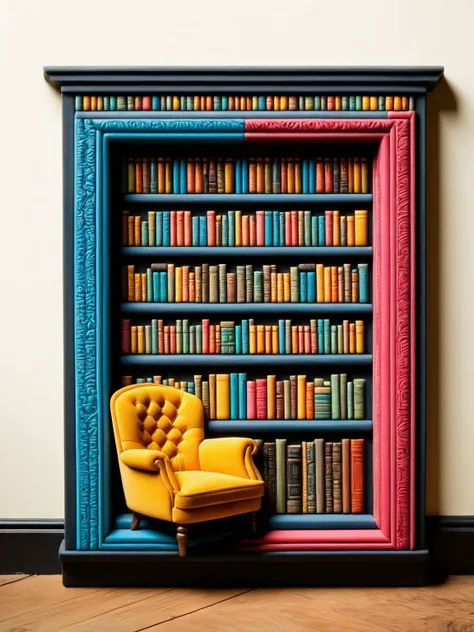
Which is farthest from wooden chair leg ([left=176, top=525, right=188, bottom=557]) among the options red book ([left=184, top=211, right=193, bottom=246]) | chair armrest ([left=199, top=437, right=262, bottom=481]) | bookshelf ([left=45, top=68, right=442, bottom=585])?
red book ([left=184, top=211, right=193, bottom=246])

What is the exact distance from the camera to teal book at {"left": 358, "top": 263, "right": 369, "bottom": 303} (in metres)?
3.43

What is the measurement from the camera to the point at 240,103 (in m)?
3.28

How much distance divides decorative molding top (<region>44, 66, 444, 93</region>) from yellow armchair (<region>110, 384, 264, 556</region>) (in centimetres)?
157

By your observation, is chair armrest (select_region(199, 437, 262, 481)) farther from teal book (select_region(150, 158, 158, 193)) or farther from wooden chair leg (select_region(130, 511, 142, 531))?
teal book (select_region(150, 158, 158, 193))

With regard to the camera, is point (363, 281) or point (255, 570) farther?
point (363, 281)

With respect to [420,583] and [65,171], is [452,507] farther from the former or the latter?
[65,171]

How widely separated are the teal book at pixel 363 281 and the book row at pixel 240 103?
0.81 m

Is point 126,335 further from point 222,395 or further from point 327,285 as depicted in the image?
point 327,285

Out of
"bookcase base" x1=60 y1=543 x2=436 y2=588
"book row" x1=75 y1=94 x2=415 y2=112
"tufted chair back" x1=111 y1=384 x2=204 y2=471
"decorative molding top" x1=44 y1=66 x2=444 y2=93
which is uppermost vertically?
"decorative molding top" x1=44 y1=66 x2=444 y2=93

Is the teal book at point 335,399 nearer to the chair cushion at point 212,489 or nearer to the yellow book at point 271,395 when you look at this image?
the yellow book at point 271,395

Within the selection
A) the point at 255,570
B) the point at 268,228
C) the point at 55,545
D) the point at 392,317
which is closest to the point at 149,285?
the point at 268,228

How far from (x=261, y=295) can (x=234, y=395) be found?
56cm
